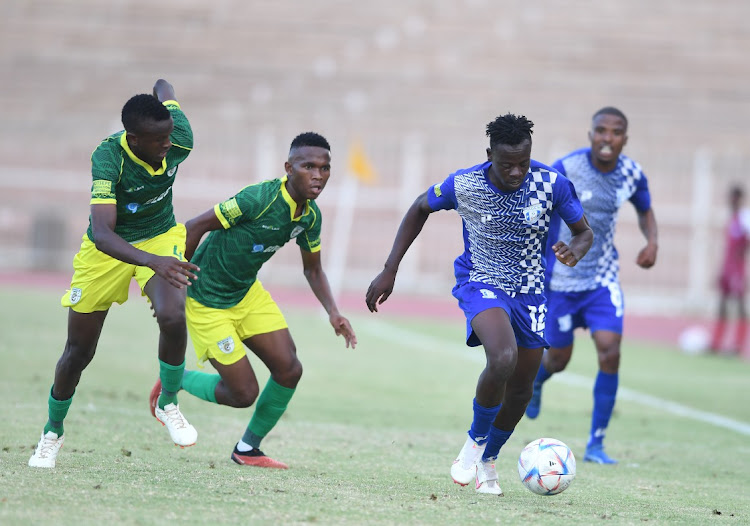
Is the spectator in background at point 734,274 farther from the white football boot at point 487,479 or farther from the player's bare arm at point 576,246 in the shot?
the white football boot at point 487,479

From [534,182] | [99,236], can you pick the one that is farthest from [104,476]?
[534,182]

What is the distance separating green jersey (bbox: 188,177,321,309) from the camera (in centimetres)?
668

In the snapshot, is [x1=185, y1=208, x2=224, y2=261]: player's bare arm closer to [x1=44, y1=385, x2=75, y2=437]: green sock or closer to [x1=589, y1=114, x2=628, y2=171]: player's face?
[x1=44, y1=385, x2=75, y2=437]: green sock

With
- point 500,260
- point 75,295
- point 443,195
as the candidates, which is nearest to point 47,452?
point 75,295

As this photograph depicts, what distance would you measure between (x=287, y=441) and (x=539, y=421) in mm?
2842

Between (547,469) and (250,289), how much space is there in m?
2.28

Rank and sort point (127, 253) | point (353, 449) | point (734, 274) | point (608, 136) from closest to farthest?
point (127, 253)
point (353, 449)
point (608, 136)
point (734, 274)

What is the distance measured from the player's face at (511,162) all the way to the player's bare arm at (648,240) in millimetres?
2604

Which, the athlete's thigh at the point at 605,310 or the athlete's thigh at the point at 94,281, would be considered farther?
the athlete's thigh at the point at 605,310

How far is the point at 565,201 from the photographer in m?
6.12

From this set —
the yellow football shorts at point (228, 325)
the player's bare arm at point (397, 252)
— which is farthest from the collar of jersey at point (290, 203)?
the player's bare arm at point (397, 252)

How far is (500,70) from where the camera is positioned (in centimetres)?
3062

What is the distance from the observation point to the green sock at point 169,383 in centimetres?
645

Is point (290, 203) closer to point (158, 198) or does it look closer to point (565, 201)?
point (158, 198)
